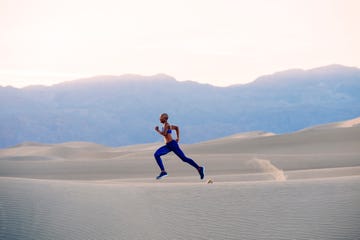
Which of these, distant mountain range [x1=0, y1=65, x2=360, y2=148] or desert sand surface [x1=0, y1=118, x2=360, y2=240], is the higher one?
distant mountain range [x1=0, y1=65, x2=360, y2=148]

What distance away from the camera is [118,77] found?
159625 millimetres

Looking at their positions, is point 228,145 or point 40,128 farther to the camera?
point 40,128

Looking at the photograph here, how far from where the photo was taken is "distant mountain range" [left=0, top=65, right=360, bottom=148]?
12481cm

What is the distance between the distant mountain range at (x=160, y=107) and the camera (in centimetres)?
12481

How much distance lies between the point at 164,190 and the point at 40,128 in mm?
117203

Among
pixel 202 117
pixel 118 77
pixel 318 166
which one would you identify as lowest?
pixel 318 166

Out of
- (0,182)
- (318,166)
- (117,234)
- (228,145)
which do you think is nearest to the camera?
(117,234)

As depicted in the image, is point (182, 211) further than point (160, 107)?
No

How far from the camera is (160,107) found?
144m

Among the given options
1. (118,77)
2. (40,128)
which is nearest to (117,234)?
(40,128)

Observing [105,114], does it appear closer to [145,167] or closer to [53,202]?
[145,167]

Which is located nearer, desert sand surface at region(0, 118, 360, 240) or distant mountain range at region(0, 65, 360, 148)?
desert sand surface at region(0, 118, 360, 240)

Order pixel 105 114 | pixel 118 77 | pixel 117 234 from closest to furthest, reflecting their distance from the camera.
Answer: pixel 117 234 < pixel 105 114 < pixel 118 77

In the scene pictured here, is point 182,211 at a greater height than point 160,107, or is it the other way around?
point 160,107
